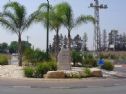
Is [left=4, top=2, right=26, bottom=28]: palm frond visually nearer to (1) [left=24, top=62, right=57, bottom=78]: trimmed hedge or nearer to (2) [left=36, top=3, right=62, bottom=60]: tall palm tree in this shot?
(2) [left=36, top=3, right=62, bottom=60]: tall palm tree

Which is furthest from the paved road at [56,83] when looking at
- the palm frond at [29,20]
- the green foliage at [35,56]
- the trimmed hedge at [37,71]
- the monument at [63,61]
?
the palm frond at [29,20]

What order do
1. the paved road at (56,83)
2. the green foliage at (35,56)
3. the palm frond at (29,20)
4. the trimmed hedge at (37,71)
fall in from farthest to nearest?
1. the palm frond at (29,20)
2. the green foliage at (35,56)
3. the trimmed hedge at (37,71)
4. the paved road at (56,83)

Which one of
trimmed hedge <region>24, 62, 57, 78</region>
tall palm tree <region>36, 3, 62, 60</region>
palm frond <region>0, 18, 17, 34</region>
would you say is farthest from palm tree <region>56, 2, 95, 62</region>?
trimmed hedge <region>24, 62, 57, 78</region>

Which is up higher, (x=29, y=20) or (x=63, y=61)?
(x=29, y=20)

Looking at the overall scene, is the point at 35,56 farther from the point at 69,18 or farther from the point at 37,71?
the point at 37,71

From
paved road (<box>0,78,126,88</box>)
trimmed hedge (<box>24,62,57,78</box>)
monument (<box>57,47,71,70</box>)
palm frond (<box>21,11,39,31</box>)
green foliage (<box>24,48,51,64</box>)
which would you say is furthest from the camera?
palm frond (<box>21,11,39,31</box>)

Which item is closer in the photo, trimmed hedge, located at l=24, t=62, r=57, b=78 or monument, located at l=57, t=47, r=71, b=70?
trimmed hedge, located at l=24, t=62, r=57, b=78

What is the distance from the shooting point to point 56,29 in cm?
3916

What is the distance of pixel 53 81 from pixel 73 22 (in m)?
14.8

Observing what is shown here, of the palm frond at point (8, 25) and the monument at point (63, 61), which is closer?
the monument at point (63, 61)

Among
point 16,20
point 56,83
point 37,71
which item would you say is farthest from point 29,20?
point 56,83

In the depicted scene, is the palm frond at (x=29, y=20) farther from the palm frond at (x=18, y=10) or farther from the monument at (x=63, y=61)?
the monument at (x=63, y=61)

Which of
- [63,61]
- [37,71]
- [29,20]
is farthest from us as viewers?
[29,20]

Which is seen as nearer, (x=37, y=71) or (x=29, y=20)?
(x=37, y=71)
